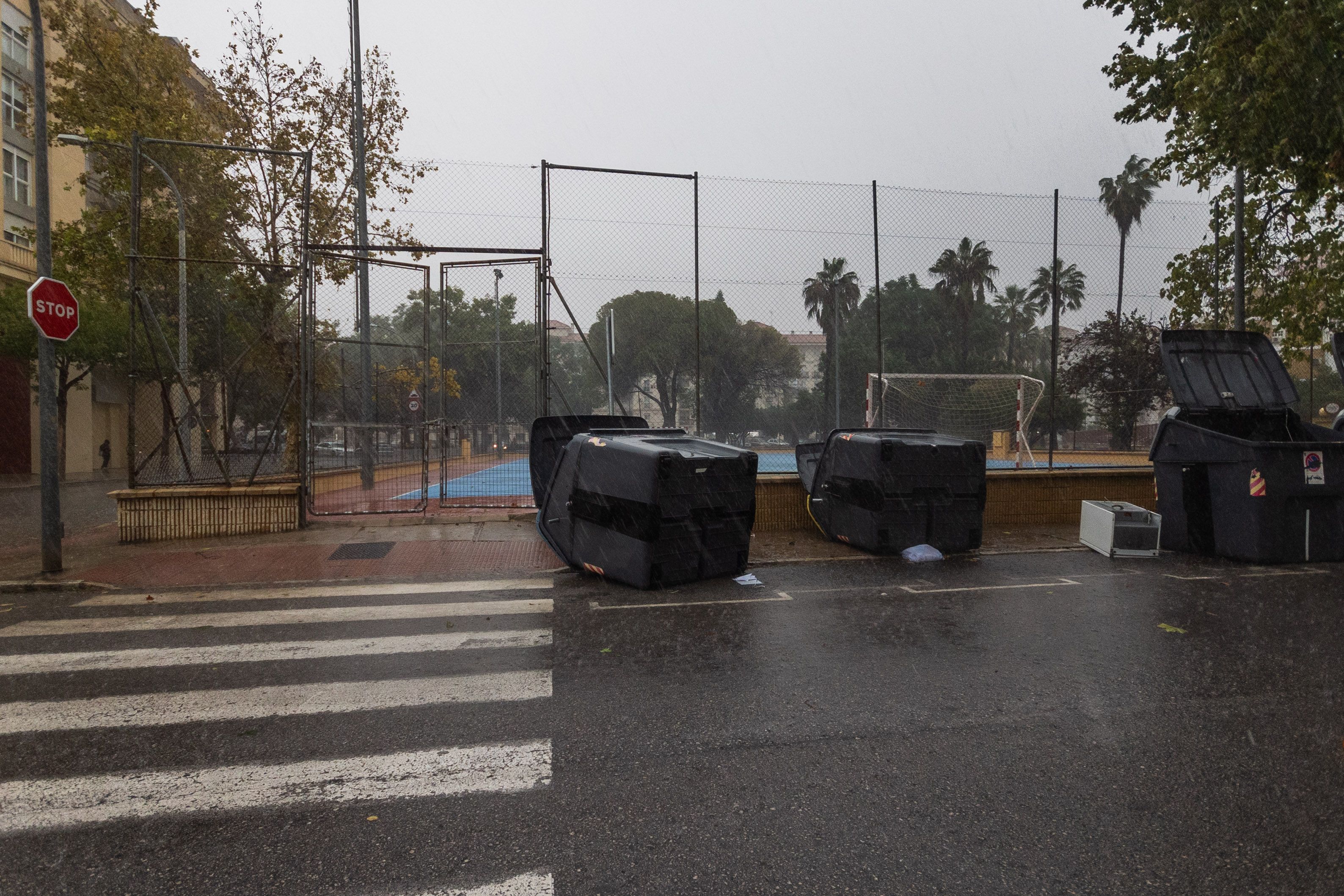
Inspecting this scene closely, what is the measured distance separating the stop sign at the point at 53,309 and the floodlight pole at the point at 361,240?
380 cm

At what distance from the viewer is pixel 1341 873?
2.60 m

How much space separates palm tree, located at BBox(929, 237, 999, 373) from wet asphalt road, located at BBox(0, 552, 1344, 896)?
7688 mm

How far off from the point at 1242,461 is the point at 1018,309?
713 centimetres

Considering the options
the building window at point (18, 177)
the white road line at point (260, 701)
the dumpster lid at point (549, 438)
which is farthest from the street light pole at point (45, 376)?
the building window at point (18, 177)

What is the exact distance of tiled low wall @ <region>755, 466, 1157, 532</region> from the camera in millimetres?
10570

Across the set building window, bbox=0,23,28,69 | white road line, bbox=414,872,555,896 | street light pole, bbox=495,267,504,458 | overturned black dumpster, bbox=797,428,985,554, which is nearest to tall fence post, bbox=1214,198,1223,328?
overturned black dumpster, bbox=797,428,985,554

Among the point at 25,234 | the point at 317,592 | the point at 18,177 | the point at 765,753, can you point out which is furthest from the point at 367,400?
the point at 18,177

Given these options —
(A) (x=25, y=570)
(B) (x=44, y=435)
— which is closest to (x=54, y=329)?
(B) (x=44, y=435)

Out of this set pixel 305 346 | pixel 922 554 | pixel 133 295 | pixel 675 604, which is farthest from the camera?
pixel 305 346

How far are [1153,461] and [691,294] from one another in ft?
19.9

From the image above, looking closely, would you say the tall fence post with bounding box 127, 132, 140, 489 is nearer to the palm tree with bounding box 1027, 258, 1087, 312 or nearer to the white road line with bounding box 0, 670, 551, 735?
the white road line with bounding box 0, 670, 551, 735

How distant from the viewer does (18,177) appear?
88.9ft

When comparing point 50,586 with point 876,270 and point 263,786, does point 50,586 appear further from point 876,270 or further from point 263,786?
point 876,270

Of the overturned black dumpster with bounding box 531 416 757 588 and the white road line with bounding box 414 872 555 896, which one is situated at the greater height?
the overturned black dumpster with bounding box 531 416 757 588
